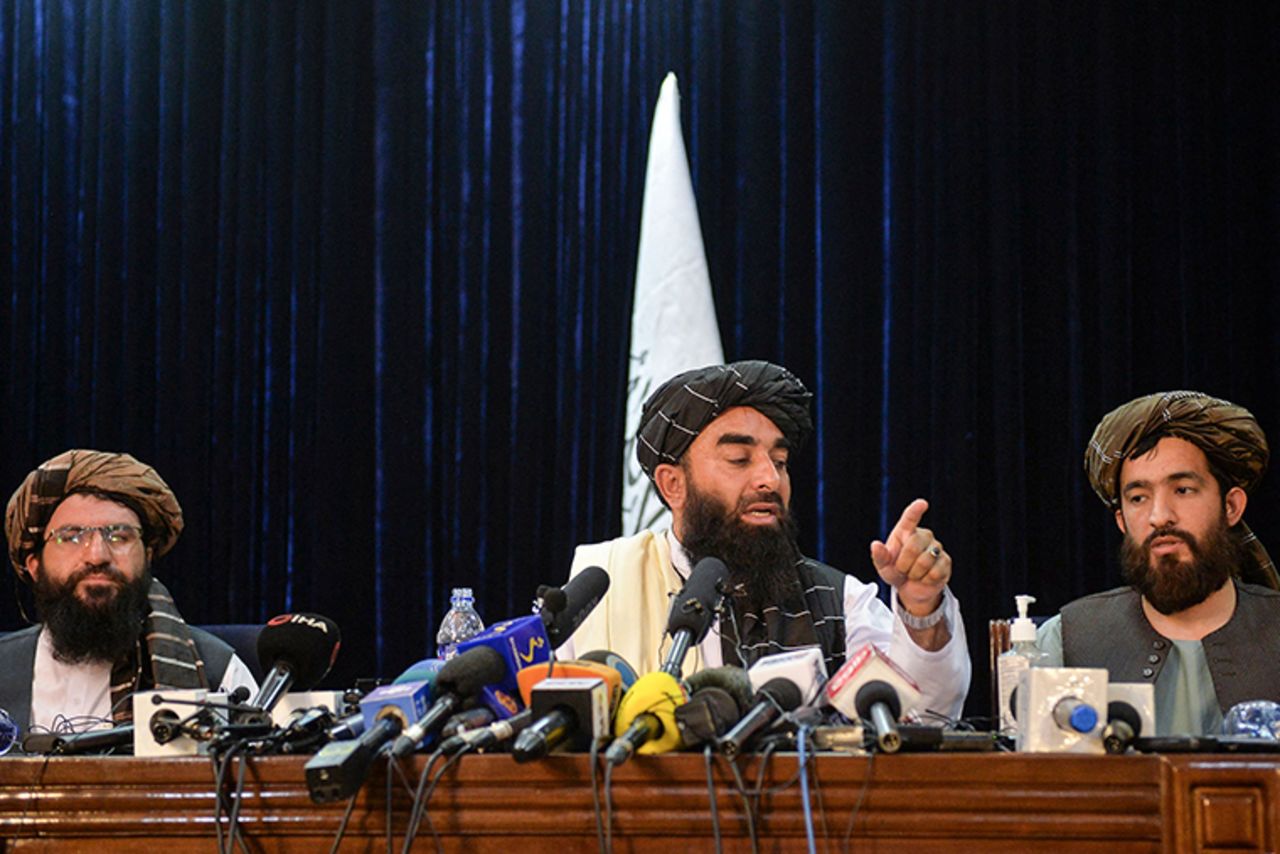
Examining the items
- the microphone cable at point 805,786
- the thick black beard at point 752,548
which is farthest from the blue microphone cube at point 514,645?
the thick black beard at point 752,548

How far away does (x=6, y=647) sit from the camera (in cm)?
336

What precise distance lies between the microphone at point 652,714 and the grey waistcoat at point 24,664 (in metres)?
2.08

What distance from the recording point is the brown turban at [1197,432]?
114 inches

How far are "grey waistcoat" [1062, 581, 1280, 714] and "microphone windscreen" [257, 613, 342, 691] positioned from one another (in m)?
1.69

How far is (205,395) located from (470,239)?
112cm

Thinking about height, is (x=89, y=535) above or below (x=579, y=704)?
below

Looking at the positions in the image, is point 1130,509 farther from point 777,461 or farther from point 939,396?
point 939,396

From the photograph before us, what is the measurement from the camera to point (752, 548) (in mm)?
2951

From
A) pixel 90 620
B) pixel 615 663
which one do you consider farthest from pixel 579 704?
pixel 90 620

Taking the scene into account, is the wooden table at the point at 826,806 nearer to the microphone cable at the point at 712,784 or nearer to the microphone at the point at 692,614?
the microphone cable at the point at 712,784

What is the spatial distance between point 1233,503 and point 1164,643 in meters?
0.35

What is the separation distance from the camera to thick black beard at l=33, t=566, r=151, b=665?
10.6ft

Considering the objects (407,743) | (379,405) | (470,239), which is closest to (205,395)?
(379,405)

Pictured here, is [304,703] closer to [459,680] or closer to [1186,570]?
[459,680]
